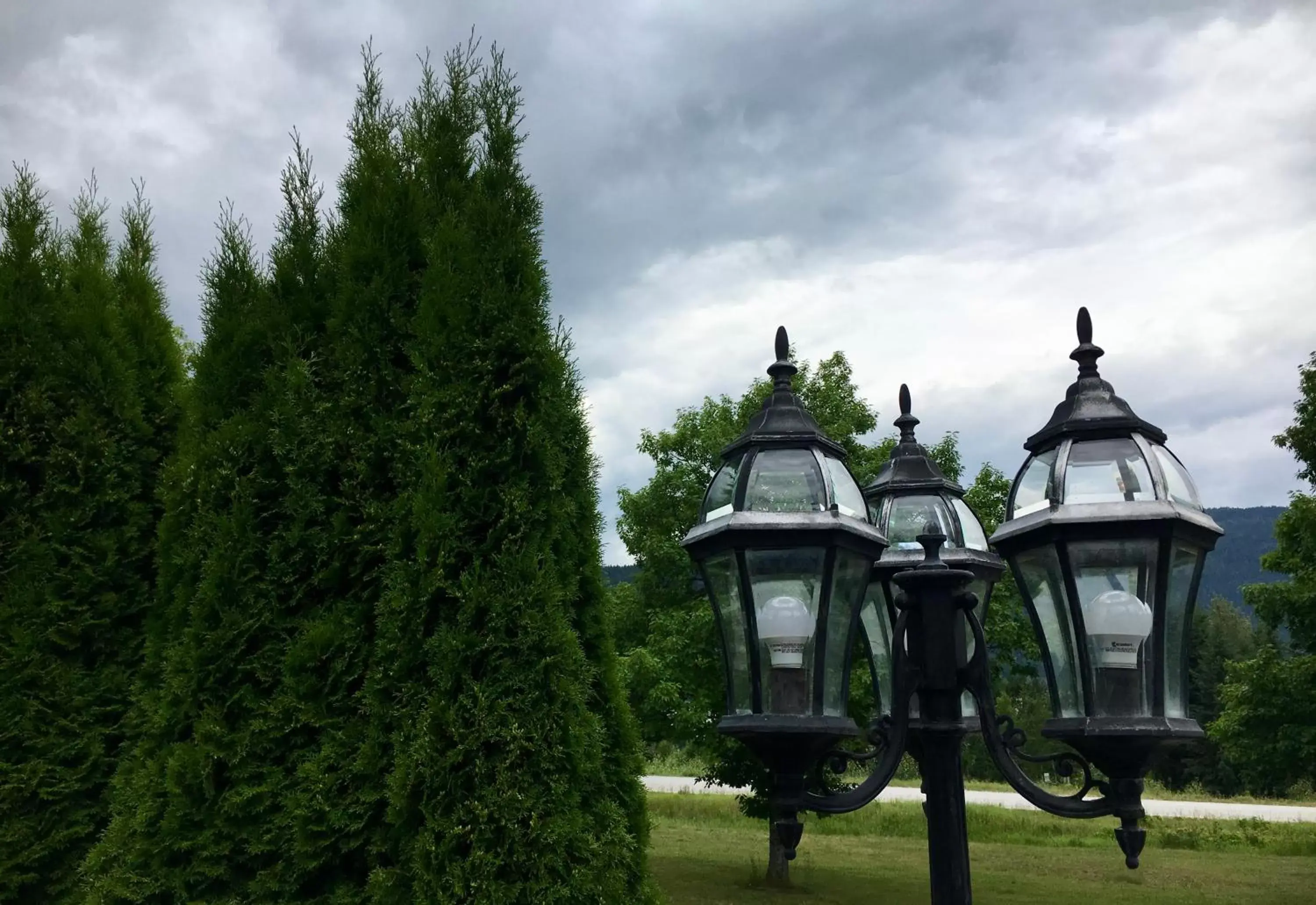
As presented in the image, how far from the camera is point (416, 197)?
4.30 m

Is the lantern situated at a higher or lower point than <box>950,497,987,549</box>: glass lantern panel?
lower

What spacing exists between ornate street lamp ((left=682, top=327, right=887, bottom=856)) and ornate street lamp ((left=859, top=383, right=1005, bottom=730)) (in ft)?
3.09

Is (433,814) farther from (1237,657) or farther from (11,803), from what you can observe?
(1237,657)

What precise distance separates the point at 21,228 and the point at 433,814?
4388mm

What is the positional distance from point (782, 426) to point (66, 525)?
4049 millimetres

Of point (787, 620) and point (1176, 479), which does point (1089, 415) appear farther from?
point (787, 620)

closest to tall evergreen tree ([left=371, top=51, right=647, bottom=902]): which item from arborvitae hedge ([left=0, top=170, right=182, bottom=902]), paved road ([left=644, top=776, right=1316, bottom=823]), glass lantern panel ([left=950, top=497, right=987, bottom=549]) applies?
glass lantern panel ([left=950, top=497, right=987, bottom=549])

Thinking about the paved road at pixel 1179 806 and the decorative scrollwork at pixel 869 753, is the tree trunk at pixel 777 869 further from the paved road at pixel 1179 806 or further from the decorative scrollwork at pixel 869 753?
the decorative scrollwork at pixel 869 753

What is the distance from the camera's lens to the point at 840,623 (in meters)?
2.83

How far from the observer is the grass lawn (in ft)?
41.1

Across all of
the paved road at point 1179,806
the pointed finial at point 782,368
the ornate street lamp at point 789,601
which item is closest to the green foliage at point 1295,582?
the paved road at point 1179,806

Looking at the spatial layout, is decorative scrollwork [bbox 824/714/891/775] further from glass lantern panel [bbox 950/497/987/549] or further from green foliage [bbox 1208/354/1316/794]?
green foliage [bbox 1208/354/1316/794]

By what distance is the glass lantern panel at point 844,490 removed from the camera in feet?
9.34

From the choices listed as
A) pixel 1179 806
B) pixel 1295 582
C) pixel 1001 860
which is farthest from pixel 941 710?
pixel 1179 806
